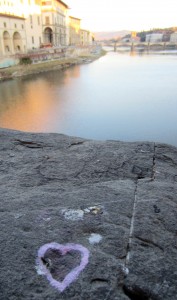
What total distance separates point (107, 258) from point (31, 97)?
2091 centimetres

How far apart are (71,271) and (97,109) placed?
15.6 metres

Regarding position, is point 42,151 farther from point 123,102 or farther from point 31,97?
point 31,97

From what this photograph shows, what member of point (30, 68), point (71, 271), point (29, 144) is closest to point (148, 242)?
point (71, 271)

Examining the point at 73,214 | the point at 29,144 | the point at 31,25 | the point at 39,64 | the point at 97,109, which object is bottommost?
the point at 97,109

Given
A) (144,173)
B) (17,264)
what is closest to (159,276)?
(17,264)

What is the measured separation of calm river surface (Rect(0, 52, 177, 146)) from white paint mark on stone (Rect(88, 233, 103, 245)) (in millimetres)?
10090

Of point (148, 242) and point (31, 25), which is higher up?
point (31, 25)

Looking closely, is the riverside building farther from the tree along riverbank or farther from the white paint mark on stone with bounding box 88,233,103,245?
the white paint mark on stone with bounding box 88,233,103,245

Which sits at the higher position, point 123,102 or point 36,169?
point 36,169

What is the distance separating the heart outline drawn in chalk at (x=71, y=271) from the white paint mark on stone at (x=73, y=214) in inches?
13.4

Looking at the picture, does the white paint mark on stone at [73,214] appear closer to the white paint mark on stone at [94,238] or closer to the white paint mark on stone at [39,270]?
the white paint mark on stone at [94,238]

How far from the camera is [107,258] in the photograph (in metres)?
2.05

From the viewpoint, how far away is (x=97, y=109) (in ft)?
56.4

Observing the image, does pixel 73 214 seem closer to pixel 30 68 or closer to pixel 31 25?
pixel 30 68
